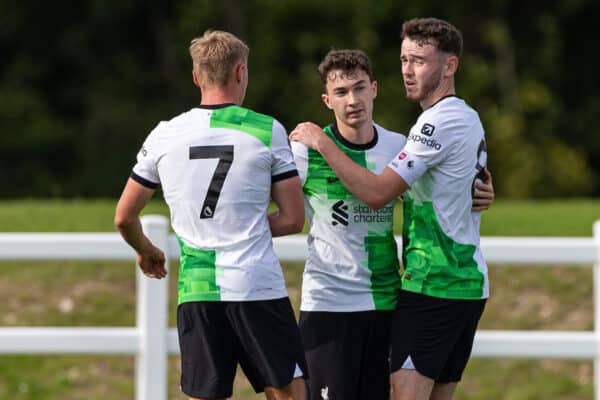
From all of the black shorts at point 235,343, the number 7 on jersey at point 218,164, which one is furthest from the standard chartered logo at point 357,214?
the number 7 on jersey at point 218,164

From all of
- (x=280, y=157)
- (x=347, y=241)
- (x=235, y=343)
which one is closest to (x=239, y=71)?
(x=280, y=157)

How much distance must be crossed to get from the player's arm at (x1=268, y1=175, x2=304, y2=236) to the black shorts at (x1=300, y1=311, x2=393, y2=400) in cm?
63

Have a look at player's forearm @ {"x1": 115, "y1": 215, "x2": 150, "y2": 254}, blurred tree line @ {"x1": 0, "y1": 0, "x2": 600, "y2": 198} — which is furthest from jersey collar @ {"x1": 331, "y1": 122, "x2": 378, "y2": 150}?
blurred tree line @ {"x1": 0, "y1": 0, "x2": 600, "y2": 198}

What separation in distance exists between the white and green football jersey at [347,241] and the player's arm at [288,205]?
43 cm

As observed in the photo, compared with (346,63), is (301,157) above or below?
below

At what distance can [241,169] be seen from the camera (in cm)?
485

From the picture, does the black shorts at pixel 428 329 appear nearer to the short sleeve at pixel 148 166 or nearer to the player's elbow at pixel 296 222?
the player's elbow at pixel 296 222

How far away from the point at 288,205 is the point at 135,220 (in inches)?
25.7

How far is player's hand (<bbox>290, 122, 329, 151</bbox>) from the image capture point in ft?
17.2

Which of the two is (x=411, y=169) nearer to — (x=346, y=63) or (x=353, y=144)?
(x=353, y=144)

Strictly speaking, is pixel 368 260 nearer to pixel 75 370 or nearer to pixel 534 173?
pixel 75 370

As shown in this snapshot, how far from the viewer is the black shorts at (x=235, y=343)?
4.91 meters

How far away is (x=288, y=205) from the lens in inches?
196

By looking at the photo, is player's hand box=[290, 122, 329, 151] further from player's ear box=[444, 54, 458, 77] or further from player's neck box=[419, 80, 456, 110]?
player's ear box=[444, 54, 458, 77]
